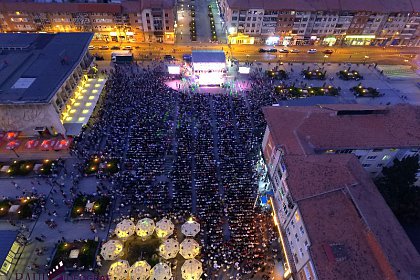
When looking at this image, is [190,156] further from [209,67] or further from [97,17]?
[97,17]

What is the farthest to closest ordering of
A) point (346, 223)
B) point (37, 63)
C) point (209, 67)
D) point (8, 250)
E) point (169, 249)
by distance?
point (209, 67)
point (37, 63)
point (169, 249)
point (8, 250)
point (346, 223)

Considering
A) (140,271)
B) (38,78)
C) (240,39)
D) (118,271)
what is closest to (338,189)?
(140,271)

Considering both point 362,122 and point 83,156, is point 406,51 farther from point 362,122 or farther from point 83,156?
point 83,156

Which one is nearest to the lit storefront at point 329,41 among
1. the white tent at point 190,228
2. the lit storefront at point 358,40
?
the lit storefront at point 358,40

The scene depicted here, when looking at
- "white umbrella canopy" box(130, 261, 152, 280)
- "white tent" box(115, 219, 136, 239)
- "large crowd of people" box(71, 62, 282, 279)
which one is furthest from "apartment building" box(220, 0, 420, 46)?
"white umbrella canopy" box(130, 261, 152, 280)

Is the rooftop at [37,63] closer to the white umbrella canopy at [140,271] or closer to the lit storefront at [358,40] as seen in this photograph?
the white umbrella canopy at [140,271]

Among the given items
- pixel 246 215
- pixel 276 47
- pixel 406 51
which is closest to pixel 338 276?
pixel 246 215

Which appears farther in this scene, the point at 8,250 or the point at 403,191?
the point at 403,191
